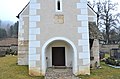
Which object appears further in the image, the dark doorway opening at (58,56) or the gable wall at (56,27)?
the dark doorway opening at (58,56)

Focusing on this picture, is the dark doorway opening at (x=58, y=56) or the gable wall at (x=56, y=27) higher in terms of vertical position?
the gable wall at (x=56, y=27)

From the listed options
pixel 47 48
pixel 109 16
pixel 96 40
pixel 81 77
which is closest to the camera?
pixel 81 77

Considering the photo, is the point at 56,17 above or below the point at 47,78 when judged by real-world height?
above

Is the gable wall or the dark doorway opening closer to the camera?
the gable wall

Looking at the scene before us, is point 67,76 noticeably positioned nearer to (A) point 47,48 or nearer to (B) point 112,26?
(A) point 47,48

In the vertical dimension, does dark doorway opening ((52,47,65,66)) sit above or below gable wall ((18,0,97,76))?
below

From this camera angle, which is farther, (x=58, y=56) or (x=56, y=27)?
(x=58, y=56)

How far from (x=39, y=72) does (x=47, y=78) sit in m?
1.97

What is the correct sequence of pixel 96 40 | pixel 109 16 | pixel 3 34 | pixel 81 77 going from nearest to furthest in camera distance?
pixel 81 77, pixel 96 40, pixel 109 16, pixel 3 34

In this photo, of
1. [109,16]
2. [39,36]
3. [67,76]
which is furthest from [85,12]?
[109,16]

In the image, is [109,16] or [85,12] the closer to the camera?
[85,12]

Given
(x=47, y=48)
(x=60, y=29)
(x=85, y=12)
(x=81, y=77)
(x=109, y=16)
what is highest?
(x=109, y=16)

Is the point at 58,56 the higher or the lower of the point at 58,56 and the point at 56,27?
the lower

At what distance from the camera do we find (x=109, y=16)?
4728cm
